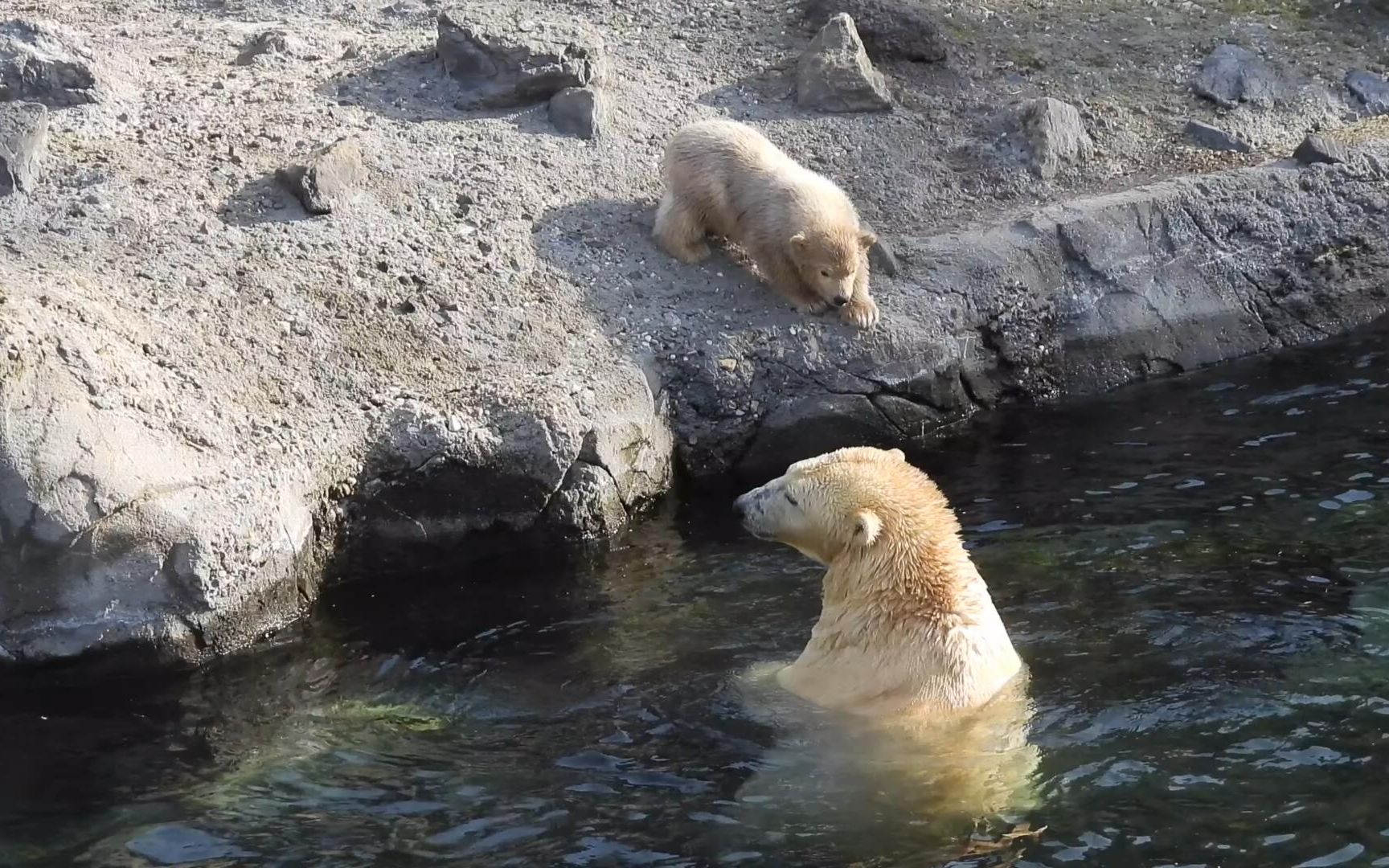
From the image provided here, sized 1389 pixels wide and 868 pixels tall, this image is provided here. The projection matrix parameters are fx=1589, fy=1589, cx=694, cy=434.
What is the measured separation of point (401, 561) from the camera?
25.4 feet

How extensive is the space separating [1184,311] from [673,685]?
5.24 metres

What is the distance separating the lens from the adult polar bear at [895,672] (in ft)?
17.7

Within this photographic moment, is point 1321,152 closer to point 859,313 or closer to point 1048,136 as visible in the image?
point 1048,136

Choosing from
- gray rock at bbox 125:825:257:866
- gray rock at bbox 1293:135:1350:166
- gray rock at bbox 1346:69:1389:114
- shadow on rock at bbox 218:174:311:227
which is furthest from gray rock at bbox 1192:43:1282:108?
gray rock at bbox 125:825:257:866

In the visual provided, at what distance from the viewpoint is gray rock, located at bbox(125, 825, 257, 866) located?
5219 millimetres

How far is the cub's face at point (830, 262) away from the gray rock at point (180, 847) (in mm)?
4828

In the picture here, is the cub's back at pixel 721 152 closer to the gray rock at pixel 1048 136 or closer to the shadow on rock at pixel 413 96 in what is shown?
the shadow on rock at pixel 413 96

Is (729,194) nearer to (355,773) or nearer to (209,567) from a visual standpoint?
(209,567)

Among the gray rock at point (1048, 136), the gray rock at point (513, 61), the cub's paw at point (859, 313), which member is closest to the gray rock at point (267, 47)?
the gray rock at point (513, 61)

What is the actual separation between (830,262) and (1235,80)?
4.97 m

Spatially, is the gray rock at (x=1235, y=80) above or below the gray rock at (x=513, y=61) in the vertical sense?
above

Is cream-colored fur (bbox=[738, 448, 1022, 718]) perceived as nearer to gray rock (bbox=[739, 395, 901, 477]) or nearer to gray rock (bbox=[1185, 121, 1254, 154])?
gray rock (bbox=[739, 395, 901, 477])

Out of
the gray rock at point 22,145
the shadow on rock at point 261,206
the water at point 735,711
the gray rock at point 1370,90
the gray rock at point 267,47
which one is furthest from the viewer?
the gray rock at point 1370,90

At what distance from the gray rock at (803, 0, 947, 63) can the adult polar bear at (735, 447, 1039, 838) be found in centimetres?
651
